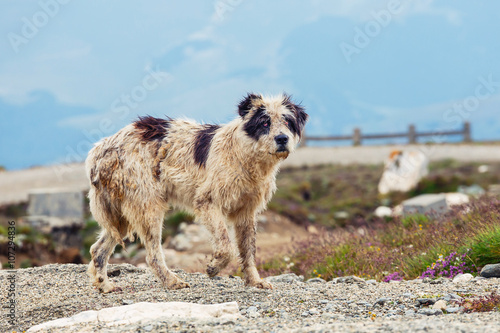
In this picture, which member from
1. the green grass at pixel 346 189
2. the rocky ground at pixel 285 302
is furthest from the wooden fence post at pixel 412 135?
the rocky ground at pixel 285 302

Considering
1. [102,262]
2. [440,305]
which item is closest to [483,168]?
[440,305]

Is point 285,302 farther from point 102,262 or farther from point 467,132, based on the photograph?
point 467,132

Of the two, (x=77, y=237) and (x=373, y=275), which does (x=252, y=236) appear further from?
(x=77, y=237)

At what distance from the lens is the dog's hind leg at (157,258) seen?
7.48 meters

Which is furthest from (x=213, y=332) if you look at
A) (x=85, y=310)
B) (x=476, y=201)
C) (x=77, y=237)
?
(x=77, y=237)

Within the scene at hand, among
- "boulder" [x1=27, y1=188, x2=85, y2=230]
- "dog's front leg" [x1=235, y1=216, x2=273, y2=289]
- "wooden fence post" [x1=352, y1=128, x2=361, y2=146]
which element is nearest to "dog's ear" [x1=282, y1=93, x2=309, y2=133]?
"dog's front leg" [x1=235, y1=216, x2=273, y2=289]

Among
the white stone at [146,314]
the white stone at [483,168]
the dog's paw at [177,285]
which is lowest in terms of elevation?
the white stone at [146,314]

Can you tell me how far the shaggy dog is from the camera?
23.8ft

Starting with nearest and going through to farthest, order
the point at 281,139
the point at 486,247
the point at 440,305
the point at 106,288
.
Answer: the point at 440,305 → the point at 281,139 → the point at 106,288 → the point at 486,247

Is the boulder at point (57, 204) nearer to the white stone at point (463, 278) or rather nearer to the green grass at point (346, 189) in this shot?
the green grass at point (346, 189)

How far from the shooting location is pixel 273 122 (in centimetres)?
A: 716

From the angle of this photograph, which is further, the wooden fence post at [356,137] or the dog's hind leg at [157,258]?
Result: the wooden fence post at [356,137]

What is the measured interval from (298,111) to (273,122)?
0.56 meters

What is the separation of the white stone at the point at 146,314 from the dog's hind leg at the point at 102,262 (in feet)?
5.49
